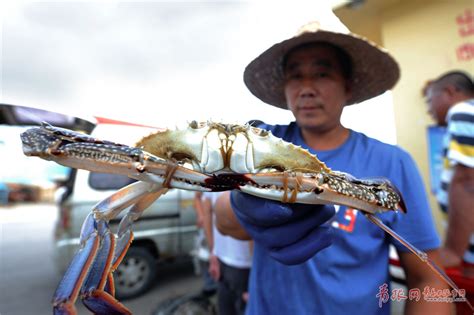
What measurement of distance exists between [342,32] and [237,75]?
430mm

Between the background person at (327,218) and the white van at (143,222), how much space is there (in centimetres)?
106

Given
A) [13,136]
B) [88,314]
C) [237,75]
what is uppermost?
[237,75]

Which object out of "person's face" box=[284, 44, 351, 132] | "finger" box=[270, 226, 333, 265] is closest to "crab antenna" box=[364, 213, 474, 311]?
"finger" box=[270, 226, 333, 265]

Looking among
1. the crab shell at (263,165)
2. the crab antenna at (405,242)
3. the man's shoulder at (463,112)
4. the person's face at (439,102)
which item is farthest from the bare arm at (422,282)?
the person's face at (439,102)

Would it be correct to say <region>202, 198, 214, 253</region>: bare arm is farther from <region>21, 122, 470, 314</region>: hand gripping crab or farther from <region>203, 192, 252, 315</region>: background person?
<region>21, 122, 470, 314</region>: hand gripping crab

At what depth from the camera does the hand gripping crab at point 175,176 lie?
51 centimetres

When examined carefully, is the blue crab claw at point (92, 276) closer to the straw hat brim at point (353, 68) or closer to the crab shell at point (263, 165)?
the crab shell at point (263, 165)

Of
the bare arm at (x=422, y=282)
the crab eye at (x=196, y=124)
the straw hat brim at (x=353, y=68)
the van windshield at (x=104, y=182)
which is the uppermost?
the straw hat brim at (x=353, y=68)

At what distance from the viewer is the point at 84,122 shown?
2.04 feet

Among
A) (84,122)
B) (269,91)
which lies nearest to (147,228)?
(269,91)

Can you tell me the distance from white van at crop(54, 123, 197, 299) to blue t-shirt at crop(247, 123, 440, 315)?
101 cm

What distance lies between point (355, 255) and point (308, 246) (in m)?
0.21

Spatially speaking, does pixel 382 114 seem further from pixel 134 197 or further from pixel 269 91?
pixel 134 197

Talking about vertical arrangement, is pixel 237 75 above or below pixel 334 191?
above
